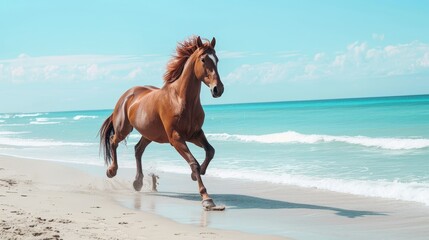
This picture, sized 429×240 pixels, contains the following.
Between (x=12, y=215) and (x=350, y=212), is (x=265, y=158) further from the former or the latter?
(x=12, y=215)

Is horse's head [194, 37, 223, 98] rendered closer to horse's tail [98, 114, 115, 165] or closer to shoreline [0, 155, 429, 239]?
shoreline [0, 155, 429, 239]

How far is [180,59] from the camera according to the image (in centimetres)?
819

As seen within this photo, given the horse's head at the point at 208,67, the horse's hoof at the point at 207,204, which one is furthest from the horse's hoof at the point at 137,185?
the horse's head at the point at 208,67

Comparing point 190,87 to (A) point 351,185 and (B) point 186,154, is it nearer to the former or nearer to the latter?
(B) point 186,154

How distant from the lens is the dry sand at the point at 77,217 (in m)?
5.15

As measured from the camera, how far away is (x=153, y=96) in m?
8.58

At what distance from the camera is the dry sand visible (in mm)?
5148

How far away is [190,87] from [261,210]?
1.86 meters

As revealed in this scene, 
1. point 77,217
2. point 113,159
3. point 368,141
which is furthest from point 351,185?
point 368,141

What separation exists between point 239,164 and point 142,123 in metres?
4.85

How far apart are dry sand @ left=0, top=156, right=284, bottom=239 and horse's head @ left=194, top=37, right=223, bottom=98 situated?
5.51 ft

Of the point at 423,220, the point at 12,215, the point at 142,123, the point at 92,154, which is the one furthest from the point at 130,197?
the point at 92,154

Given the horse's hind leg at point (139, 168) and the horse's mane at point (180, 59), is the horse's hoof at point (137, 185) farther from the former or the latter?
the horse's mane at point (180, 59)

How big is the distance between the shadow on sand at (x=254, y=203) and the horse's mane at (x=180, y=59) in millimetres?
1728
